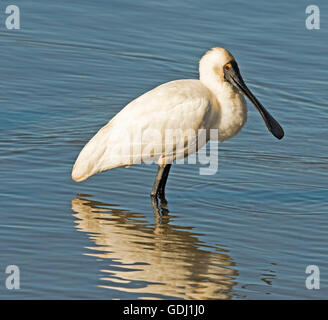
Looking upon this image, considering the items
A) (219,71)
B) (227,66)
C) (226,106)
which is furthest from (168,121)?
(227,66)

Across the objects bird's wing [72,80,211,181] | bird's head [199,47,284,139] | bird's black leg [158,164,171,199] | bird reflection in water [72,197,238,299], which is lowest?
bird reflection in water [72,197,238,299]

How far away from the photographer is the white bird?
1050 centimetres

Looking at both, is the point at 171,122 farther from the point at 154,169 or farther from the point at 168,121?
the point at 154,169

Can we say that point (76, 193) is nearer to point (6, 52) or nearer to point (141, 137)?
point (141, 137)

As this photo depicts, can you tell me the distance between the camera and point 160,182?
10773mm

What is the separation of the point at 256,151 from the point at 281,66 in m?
3.51

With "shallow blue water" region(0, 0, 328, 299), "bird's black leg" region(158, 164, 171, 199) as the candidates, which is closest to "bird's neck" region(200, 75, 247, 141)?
"bird's black leg" region(158, 164, 171, 199)

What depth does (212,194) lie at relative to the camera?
11.0 metres

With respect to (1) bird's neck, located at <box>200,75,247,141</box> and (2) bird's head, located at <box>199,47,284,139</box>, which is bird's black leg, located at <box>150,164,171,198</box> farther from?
(2) bird's head, located at <box>199,47,284,139</box>

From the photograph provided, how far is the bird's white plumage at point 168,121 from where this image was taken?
10.5 meters

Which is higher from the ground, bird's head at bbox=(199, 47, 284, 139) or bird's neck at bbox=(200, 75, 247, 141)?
bird's head at bbox=(199, 47, 284, 139)

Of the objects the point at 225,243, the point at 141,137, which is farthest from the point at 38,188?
the point at 225,243

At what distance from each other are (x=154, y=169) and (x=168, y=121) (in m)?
1.29

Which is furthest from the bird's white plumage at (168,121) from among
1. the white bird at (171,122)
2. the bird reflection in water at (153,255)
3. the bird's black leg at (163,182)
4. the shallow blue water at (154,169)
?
the bird reflection in water at (153,255)
